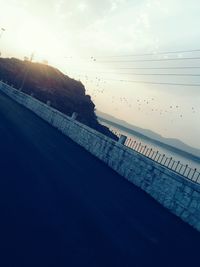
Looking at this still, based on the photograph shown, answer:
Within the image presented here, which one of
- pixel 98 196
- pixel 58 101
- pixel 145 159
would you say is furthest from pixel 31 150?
pixel 58 101

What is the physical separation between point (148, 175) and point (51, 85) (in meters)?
86.1

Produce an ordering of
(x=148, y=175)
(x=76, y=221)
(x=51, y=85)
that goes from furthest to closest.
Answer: (x=51, y=85) → (x=148, y=175) → (x=76, y=221)

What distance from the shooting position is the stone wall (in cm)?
1219

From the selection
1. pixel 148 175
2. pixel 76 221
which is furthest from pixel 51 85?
pixel 76 221


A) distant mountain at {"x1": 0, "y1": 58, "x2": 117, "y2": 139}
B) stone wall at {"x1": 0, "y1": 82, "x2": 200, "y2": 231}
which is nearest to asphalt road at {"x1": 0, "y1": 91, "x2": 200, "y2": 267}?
stone wall at {"x1": 0, "y1": 82, "x2": 200, "y2": 231}

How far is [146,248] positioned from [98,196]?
10.2 ft

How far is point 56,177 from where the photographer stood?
10.8m

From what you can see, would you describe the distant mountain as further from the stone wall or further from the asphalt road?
the asphalt road

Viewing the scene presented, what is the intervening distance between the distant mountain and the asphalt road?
59.8m

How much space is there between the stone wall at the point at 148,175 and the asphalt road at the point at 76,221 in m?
0.51

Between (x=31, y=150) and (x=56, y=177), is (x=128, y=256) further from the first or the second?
(x=31, y=150)

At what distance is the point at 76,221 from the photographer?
24.9 feet

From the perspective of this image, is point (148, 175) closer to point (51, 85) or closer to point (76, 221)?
point (76, 221)

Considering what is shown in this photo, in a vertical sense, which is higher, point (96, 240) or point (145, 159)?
point (145, 159)
